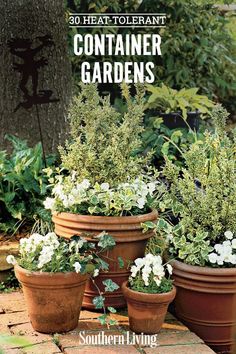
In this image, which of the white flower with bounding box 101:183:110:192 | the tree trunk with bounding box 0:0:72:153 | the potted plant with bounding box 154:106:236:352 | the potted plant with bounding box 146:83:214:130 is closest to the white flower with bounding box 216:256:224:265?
the potted plant with bounding box 154:106:236:352

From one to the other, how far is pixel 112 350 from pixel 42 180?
49.3 inches

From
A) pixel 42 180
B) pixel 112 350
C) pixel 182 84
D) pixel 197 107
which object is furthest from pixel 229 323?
pixel 182 84

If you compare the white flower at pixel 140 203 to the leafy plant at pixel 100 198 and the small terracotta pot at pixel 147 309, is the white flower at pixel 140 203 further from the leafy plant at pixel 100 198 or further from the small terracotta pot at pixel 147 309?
the small terracotta pot at pixel 147 309

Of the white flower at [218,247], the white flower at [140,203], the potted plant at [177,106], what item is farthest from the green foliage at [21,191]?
the potted plant at [177,106]

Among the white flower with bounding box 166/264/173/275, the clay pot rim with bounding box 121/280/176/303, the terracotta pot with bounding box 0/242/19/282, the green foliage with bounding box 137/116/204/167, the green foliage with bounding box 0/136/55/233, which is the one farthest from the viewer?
the green foliage with bounding box 137/116/204/167

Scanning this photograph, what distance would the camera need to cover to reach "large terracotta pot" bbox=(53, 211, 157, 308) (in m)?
3.32

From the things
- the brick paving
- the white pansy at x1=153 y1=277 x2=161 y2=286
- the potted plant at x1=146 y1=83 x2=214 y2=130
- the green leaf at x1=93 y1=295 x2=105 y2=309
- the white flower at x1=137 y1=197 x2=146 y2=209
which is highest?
the potted plant at x1=146 y1=83 x2=214 y2=130

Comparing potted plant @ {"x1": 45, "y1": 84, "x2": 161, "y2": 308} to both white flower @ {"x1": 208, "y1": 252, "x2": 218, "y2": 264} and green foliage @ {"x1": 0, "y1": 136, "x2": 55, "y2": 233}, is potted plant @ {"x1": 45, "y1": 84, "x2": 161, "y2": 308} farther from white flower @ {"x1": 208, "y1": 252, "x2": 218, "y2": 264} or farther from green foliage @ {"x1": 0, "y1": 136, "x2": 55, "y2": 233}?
green foliage @ {"x1": 0, "y1": 136, "x2": 55, "y2": 233}

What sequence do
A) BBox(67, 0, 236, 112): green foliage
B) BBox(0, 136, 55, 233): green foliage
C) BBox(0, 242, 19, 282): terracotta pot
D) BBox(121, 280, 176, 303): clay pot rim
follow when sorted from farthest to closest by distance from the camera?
BBox(67, 0, 236, 112): green foliage < BBox(0, 136, 55, 233): green foliage < BBox(0, 242, 19, 282): terracotta pot < BBox(121, 280, 176, 303): clay pot rim

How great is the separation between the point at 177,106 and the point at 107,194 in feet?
8.75

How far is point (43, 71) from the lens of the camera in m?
4.58

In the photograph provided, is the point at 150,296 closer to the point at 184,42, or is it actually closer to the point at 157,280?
the point at 157,280

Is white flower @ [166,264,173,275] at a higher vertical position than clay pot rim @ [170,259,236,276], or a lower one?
higher

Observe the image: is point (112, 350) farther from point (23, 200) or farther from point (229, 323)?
point (23, 200)
